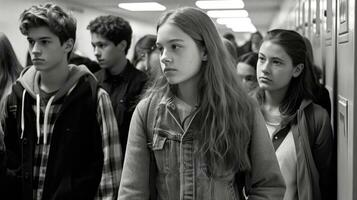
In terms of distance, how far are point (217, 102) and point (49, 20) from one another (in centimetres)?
91

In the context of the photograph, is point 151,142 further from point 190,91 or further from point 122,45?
point 122,45

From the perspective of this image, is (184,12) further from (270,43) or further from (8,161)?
(8,161)

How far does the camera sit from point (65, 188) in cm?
183

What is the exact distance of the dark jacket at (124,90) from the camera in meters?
2.68

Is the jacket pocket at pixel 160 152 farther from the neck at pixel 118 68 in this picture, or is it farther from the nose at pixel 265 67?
the neck at pixel 118 68

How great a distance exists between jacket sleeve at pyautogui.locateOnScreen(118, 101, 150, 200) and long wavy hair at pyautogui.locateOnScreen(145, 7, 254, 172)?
0.50 ft

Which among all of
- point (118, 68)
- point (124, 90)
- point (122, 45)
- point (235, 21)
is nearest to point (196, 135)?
point (124, 90)

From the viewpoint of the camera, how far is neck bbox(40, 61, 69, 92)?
1.99m

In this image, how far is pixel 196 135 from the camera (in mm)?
1459

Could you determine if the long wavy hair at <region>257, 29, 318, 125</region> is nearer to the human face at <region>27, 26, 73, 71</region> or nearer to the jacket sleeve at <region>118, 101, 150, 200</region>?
the jacket sleeve at <region>118, 101, 150, 200</region>

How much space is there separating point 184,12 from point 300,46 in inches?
38.6

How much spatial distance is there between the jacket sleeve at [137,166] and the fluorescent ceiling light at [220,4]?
643 centimetres

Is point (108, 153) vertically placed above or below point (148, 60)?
below

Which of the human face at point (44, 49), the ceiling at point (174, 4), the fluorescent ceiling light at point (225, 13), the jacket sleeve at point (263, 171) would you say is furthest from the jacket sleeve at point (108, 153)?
the fluorescent ceiling light at point (225, 13)
